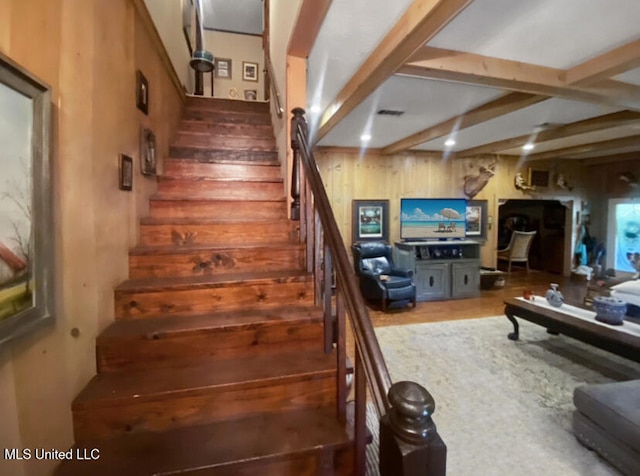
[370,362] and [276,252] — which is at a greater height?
[276,252]

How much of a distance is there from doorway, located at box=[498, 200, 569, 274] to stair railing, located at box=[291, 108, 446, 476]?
731 cm

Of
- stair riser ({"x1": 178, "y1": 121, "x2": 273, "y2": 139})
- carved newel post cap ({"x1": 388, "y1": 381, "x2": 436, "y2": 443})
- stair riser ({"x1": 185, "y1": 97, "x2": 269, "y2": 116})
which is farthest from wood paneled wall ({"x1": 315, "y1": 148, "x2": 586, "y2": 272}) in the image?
carved newel post cap ({"x1": 388, "y1": 381, "x2": 436, "y2": 443})

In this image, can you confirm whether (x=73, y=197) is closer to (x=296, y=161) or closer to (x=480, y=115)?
(x=296, y=161)

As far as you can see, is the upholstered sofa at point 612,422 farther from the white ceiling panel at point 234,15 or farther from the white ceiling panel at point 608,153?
the white ceiling panel at point 234,15

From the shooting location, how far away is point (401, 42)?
76.3 inches

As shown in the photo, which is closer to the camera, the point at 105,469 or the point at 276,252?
the point at 105,469

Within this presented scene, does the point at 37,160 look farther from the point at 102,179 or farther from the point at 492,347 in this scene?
the point at 492,347

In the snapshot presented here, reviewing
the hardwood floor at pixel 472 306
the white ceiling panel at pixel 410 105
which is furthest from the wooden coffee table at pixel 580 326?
the white ceiling panel at pixel 410 105

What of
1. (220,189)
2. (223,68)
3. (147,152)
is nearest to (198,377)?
(147,152)

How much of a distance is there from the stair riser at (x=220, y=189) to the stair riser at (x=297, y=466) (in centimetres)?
178

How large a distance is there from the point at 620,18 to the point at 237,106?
142 inches

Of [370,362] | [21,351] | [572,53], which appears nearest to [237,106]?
[572,53]

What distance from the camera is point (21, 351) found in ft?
3.17

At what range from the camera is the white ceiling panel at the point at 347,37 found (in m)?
1.86
